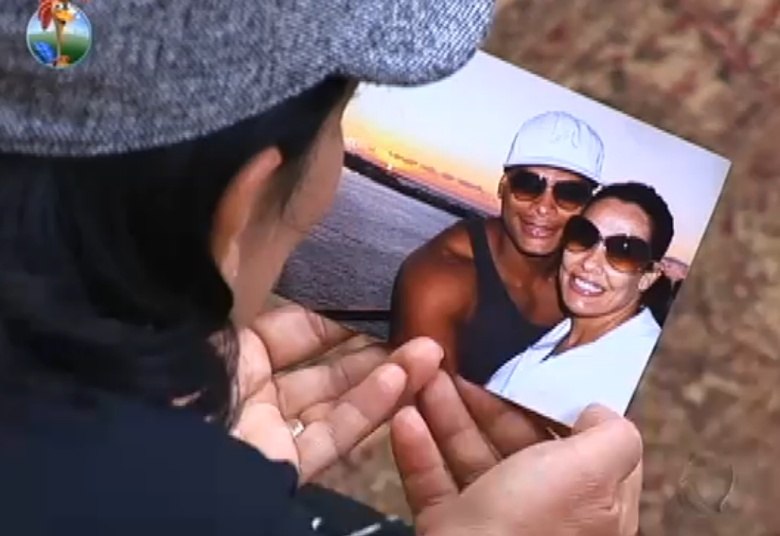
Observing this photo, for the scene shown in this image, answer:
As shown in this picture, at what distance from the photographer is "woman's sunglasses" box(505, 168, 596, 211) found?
2.83 ft

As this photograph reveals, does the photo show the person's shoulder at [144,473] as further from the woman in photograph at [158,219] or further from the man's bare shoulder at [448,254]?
the man's bare shoulder at [448,254]

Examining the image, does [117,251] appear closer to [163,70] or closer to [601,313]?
[163,70]

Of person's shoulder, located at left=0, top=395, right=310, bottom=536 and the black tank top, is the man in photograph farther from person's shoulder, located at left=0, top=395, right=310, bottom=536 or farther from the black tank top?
person's shoulder, located at left=0, top=395, right=310, bottom=536

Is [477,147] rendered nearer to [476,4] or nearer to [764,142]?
[764,142]

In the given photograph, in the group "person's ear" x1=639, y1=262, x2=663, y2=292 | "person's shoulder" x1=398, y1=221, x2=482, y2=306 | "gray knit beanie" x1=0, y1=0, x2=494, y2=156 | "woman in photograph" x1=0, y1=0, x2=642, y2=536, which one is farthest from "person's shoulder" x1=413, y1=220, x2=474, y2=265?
"gray knit beanie" x1=0, y1=0, x2=494, y2=156

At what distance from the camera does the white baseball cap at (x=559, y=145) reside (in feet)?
2.85

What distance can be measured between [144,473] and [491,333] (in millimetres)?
384

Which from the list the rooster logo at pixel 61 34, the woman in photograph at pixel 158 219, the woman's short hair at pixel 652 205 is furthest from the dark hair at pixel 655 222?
the rooster logo at pixel 61 34

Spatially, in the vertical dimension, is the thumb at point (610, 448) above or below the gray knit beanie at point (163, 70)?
below

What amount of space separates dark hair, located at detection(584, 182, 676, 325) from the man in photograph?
0.05ft

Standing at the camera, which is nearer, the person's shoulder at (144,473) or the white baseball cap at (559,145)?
the person's shoulder at (144,473)

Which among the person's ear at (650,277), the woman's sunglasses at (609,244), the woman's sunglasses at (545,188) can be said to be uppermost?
the woman's sunglasses at (545,188)

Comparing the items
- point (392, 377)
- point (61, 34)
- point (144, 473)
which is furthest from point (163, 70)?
point (392, 377)

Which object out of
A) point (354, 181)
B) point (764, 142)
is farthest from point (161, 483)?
point (764, 142)
